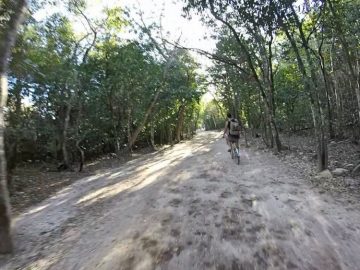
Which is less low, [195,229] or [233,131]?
[233,131]

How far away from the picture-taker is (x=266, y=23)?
1230 centimetres

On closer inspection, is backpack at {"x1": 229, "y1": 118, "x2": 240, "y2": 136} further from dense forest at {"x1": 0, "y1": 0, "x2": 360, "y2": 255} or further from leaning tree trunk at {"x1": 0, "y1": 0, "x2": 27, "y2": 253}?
leaning tree trunk at {"x1": 0, "y1": 0, "x2": 27, "y2": 253}

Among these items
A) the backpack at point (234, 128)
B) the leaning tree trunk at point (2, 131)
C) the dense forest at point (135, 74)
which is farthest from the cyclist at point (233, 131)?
the leaning tree trunk at point (2, 131)

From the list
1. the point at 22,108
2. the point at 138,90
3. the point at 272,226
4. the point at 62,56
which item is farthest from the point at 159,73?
the point at 272,226

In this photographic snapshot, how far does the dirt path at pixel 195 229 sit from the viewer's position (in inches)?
181

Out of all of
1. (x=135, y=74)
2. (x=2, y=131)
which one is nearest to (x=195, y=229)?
(x=2, y=131)

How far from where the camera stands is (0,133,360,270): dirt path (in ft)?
15.1

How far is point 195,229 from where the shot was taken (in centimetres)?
572

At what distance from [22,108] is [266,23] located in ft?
36.3

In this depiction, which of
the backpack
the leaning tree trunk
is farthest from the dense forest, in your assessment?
the backpack

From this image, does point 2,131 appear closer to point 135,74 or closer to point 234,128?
point 234,128

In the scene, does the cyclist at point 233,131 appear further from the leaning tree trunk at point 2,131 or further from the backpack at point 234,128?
the leaning tree trunk at point 2,131

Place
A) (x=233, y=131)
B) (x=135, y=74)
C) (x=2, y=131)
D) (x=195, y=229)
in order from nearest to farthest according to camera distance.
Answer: (x=2, y=131) → (x=195, y=229) → (x=233, y=131) → (x=135, y=74)

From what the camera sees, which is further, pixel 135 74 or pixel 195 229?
pixel 135 74
